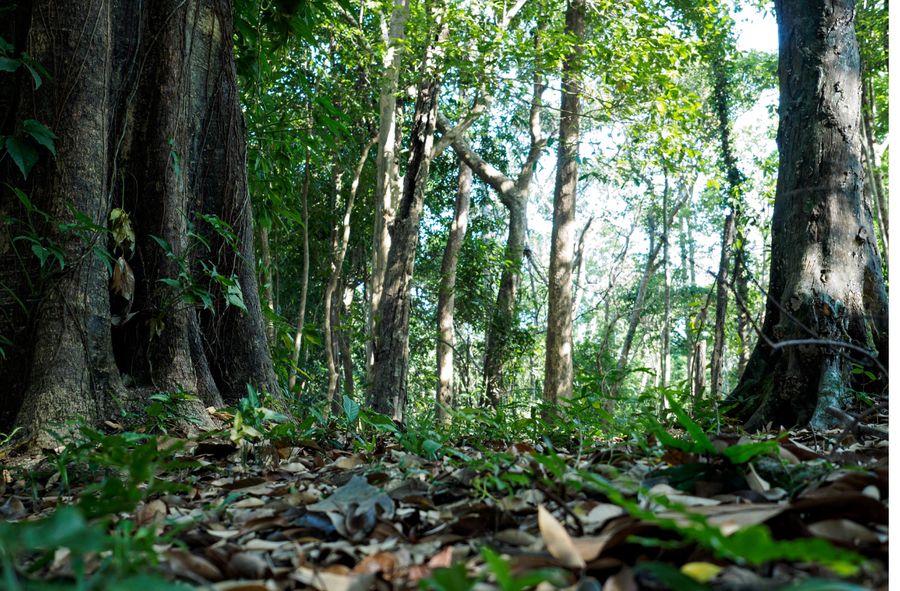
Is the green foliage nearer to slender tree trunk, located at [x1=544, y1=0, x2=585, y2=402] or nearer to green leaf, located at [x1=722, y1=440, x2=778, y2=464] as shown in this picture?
green leaf, located at [x1=722, y1=440, x2=778, y2=464]

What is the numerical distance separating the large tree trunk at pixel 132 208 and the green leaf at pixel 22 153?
3.0 inches

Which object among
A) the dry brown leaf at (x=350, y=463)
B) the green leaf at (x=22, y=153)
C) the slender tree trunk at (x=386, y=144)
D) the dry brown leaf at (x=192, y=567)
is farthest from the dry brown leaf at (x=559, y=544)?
the slender tree trunk at (x=386, y=144)

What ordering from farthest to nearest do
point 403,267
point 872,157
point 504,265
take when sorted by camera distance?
point 504,265, point 872,157, point 403,267

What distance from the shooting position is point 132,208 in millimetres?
3758

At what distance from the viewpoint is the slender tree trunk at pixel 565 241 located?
432 inches

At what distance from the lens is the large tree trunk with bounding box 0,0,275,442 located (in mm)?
3154

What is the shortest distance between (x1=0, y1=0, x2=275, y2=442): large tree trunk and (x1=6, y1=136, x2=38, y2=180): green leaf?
0.25 ft

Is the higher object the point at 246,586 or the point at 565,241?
the point at 565,241

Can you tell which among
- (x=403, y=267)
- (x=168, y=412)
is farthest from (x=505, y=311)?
(x=168, y=412)

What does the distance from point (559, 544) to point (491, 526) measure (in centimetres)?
29

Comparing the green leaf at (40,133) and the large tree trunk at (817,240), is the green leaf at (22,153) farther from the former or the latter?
the large tree trunk at (817,240)

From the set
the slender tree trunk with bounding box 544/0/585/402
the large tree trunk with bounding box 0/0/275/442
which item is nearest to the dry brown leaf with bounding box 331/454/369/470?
the large tree trunk with bounding box 0/0/275/442

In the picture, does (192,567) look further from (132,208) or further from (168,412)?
(132,208)
